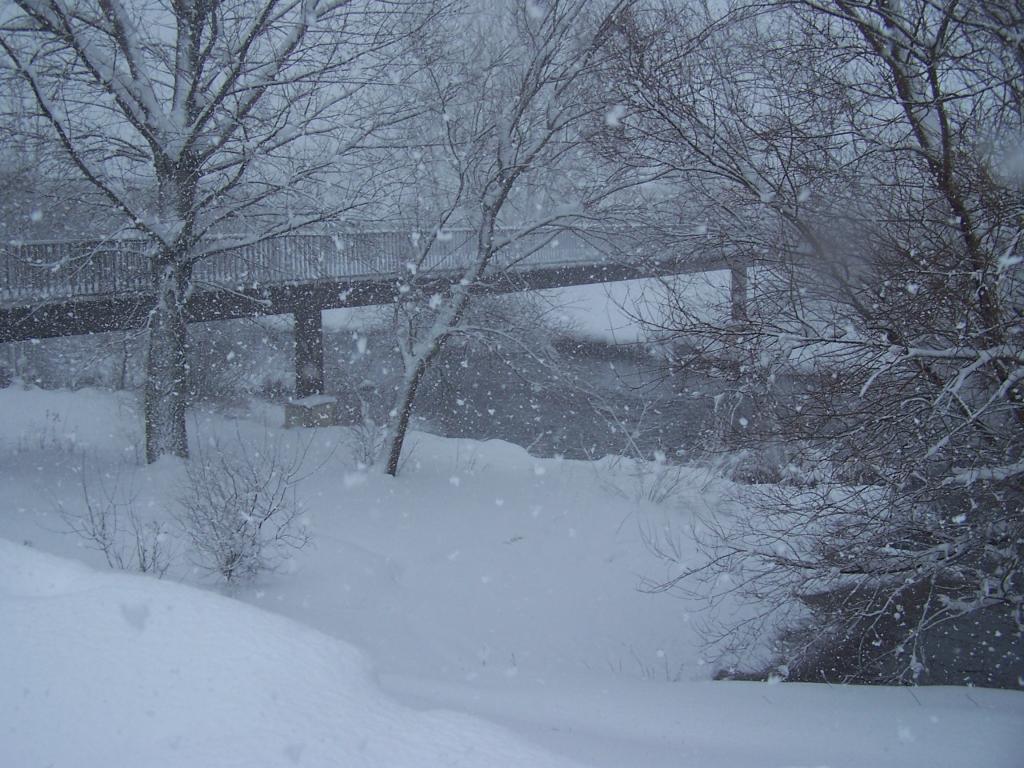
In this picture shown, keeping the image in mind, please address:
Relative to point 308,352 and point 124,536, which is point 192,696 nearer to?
point 124,536

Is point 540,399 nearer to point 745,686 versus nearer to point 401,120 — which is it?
point 401,120

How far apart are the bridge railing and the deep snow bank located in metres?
7.35

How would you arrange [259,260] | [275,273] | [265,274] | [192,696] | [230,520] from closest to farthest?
[192,696] < [230,520] < [259,260] < [265,274] < [275,273]

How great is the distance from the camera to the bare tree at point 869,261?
5.41 m

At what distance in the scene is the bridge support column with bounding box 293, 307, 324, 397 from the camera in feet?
59.3

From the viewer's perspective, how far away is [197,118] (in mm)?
10766

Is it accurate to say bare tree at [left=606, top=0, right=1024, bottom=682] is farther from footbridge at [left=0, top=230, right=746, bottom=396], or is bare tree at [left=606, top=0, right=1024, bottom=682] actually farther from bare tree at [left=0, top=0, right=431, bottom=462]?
bare tree at [left=0, top=0, right=431, bottom=462]

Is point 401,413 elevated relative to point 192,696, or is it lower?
elevated

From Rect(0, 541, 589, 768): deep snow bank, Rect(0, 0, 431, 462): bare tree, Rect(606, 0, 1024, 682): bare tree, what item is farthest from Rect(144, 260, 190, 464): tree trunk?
Rect(606, 0, 1024, 682): bare tree

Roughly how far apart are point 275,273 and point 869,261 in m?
11.9

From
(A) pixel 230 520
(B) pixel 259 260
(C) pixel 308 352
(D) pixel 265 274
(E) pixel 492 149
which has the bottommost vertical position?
(A) pixel 230 520

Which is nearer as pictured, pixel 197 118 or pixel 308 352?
pixel 197 118

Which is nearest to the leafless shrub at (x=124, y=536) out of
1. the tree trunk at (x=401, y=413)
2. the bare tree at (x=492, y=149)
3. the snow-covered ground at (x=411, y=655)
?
the snow-covered ground at (x=411, y=655)

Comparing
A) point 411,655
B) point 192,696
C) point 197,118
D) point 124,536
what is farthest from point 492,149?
point 192,696
